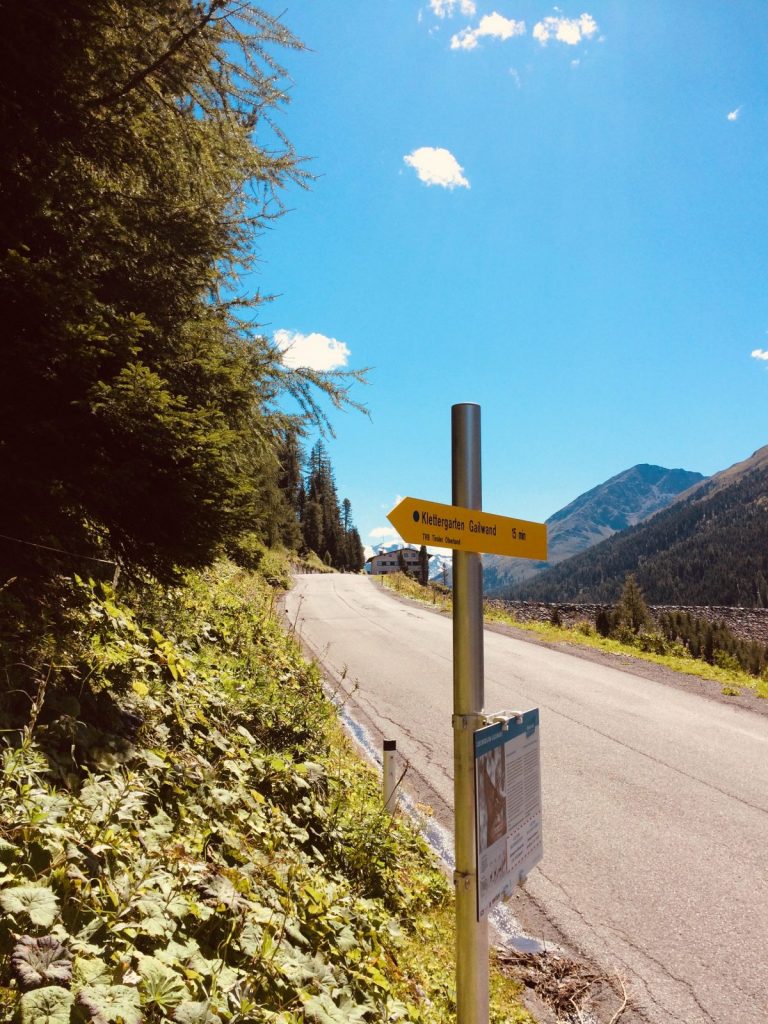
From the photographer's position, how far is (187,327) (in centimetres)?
509

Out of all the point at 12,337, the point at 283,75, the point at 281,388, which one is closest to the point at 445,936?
the point at 12,337

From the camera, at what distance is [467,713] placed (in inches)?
93.2

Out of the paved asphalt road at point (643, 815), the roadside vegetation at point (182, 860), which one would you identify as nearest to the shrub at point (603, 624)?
the paved asphalt road at point (643, 815)

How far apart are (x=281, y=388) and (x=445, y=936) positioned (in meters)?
4.94

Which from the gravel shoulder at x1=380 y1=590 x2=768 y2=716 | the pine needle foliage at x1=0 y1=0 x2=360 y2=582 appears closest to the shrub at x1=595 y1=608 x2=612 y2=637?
the gravel shoulder at x1=380 y1=590 x2=768 y2=716

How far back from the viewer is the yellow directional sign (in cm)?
221

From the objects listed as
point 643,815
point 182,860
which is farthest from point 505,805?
point 643,815

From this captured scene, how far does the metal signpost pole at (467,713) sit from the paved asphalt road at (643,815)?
1.81 m

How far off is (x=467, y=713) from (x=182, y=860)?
1561mm

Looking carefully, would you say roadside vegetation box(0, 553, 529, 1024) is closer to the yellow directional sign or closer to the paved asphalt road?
the paved asphalt road

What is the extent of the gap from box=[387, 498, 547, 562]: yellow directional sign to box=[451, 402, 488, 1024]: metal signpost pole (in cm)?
8

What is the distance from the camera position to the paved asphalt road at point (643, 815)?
148 inches

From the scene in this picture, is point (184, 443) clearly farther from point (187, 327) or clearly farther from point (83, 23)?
point (83, 23)

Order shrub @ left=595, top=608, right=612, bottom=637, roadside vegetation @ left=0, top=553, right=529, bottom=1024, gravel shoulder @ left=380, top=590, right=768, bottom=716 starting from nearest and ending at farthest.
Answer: roadside vegetation @ left=0, top=553, right=529, bottom=1024 → gravel shoulder @ left=380, top=590, right=768, bottom=716 → shrub @ left=595, top=608, right=612, bottom=637
